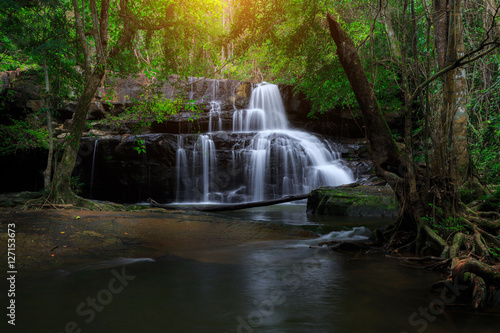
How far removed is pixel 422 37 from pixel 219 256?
506 inches

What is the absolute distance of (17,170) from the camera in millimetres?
17391

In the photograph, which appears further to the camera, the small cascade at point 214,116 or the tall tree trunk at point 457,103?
the small cascade at point 214,116

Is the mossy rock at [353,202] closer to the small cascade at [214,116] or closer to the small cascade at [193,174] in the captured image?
the small cascade at [193,174]

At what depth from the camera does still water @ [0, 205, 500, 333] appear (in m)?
2.88

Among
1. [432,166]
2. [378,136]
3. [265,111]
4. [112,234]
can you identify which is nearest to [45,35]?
[112,234]

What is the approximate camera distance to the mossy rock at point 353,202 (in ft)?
33.2

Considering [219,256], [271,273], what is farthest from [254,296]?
[219,256]

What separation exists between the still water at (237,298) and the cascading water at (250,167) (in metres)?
11.8

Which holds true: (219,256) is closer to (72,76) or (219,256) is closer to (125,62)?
(125,62)

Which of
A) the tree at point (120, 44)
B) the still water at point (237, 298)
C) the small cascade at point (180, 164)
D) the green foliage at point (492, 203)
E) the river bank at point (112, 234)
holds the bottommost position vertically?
the still water at point (237, 298)

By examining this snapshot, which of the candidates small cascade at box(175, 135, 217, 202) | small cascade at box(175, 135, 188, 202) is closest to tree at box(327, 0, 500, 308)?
small cascade at box(175, 135, 217, 202)

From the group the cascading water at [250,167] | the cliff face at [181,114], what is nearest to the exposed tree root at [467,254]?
the cascading water at [250,167]

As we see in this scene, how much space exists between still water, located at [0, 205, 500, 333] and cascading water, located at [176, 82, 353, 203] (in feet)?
38.8

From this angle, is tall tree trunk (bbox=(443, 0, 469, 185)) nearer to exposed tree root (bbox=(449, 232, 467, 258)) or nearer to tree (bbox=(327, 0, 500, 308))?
tree (bbox=(327, 0, 500, 308))
